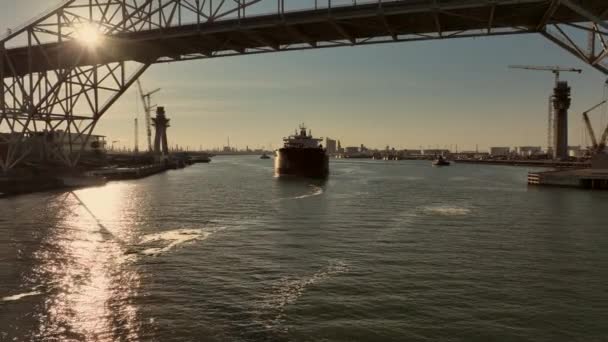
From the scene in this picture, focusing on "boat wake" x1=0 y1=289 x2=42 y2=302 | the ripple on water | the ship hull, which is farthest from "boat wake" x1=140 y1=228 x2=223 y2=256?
the ship hull

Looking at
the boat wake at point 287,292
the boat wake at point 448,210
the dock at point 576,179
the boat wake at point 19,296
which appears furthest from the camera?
the dock at point 576,179

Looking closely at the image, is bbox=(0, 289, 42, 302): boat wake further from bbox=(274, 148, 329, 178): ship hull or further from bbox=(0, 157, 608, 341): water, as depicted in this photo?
bbox=(274, 148, 329, 178): ship hull

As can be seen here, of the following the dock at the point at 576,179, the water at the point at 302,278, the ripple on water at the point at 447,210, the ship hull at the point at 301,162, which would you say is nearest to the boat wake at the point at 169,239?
the water at the point at 302,278

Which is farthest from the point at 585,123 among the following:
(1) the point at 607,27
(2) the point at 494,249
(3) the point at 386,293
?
(3) the point at 386,293

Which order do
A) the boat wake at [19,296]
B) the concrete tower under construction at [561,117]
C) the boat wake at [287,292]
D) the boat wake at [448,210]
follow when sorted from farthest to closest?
the concrete tower under construction at [561,117] < the boat wake at [448,210] < the boat wake at [19,296] < the boat wake at [287,292]

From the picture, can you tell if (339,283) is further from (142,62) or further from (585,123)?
(585,123)

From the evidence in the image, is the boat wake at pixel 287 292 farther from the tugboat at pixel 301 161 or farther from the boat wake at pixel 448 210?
the tugboat at pixel 301 161

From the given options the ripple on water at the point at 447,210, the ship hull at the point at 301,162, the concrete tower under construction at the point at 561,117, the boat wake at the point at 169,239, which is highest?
the concrete tower under construction at the point at 561,117
